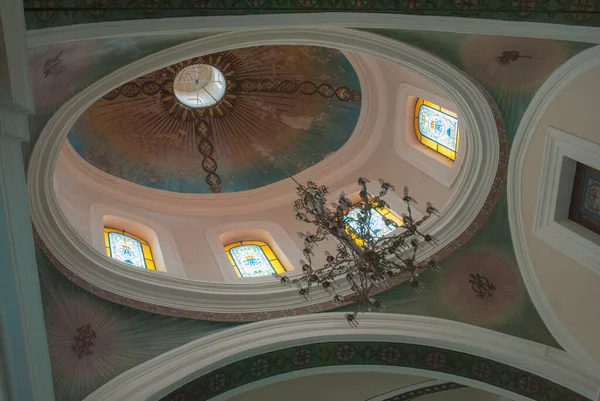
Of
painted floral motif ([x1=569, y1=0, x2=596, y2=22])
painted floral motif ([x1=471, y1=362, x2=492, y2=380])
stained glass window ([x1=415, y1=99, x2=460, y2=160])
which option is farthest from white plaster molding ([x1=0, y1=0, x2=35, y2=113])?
stained glass window ([x1=415, y1=99, x2=460, y2=160])

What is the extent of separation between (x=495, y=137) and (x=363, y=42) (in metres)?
2.21

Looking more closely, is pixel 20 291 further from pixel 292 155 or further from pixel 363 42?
pixel 292 155

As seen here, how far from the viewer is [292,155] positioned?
11758 millimetres

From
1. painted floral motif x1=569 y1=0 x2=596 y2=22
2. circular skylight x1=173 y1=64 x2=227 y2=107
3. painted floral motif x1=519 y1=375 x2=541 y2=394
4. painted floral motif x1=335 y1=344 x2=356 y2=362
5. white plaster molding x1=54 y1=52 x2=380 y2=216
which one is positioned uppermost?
circular skylight x1=173 y1=64 x2=227 y2=107

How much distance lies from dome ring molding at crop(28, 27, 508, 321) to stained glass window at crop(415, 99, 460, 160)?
86 centimetres

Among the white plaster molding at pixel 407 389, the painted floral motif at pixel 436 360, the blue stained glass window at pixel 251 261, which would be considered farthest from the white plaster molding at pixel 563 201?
the blue stained glass window at pixel 251 261

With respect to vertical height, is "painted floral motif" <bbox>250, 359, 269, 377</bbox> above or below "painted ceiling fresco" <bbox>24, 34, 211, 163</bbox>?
below

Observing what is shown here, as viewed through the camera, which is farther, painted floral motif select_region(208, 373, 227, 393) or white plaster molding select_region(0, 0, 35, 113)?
painted floral motif select_region(208, 373, 227, 393)

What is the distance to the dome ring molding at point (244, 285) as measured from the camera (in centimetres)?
608

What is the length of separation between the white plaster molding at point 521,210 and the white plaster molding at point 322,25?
45.4 inches

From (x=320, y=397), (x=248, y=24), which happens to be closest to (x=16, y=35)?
(x=248, y=24)

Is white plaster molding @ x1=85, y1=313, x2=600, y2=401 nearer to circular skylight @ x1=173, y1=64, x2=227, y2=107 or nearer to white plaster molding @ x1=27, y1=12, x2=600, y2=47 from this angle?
white plaster molding @ x1=27, y1=12, x2=600, y2=47

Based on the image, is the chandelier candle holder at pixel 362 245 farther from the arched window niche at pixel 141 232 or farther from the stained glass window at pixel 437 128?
the stained glass window at pixel 437 128

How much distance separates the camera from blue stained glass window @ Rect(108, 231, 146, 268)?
344 inches
